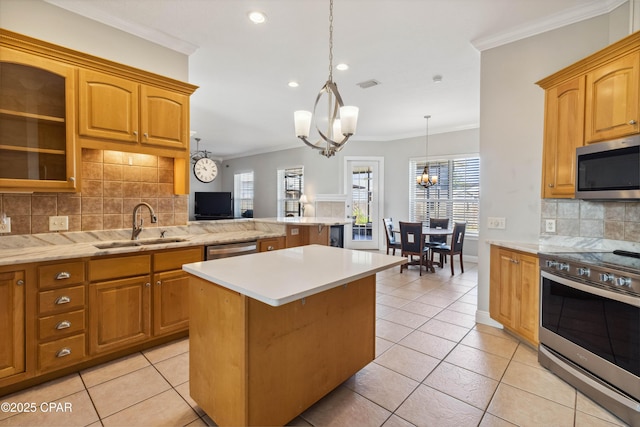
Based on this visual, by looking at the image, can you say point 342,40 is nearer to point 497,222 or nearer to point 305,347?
point 497,222

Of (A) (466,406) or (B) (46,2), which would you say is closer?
(A) (466,406)

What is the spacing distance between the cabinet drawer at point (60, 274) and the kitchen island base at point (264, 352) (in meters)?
1.06

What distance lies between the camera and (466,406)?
1907 millimetres

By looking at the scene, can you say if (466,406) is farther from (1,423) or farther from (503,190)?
(1,423)

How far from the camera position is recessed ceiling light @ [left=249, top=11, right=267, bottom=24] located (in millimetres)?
2551

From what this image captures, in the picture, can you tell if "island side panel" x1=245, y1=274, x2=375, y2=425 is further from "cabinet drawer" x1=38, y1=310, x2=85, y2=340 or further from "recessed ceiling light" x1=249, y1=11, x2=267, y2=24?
"recessed ceiling light" x1=249, y1=11, x2=267, y2=24

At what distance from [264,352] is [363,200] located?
20.4ft

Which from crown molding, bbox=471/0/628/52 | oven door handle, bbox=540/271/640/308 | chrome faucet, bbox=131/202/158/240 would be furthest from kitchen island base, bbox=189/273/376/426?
crown molding, bbox=471/0/628/52

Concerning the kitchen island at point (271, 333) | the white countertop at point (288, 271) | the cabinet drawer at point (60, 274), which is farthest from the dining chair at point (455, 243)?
the cabinet drawer at point (60, 274)

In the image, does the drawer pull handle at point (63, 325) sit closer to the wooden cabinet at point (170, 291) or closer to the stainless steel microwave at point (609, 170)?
the wooden cabinet at point (170, 291)

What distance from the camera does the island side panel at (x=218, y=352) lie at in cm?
148

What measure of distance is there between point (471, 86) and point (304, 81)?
230cm

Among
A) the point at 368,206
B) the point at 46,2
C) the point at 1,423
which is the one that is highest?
the point at 46,2

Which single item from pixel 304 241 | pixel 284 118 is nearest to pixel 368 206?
pixel 284 118
